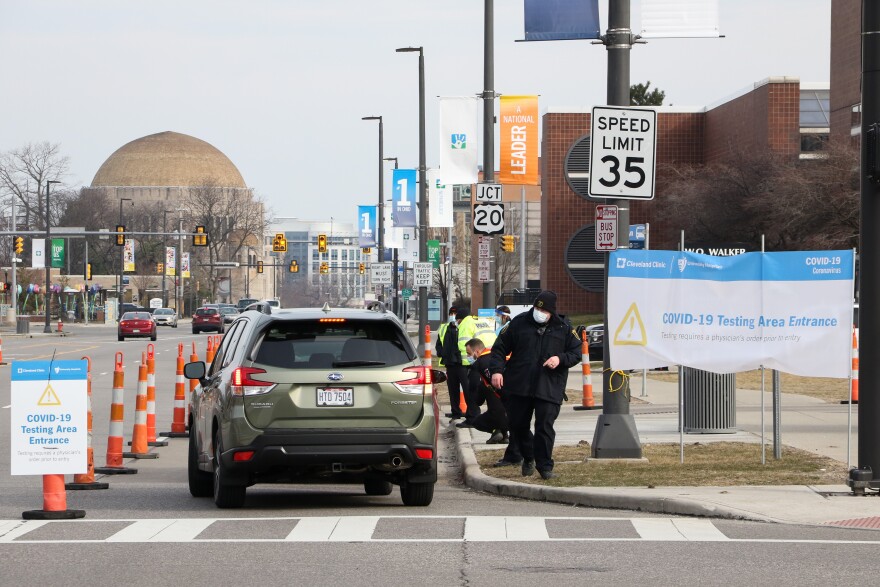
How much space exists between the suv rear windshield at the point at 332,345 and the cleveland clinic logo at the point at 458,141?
1693cm

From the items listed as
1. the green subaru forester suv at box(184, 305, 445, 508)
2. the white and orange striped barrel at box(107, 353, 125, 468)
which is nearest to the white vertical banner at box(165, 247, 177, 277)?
the white and orange striped barrel at box(107, 353, 125, 468)

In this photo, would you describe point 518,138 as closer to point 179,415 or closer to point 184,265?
point 179,415

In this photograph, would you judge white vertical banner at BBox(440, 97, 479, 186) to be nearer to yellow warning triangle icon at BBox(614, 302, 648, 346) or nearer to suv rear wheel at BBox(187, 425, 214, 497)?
yellow warning triangle icon at BBox(614, 302, 648, 346)

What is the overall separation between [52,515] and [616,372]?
596 cm

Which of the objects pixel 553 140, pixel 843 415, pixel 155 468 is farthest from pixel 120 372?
pixel 553 140

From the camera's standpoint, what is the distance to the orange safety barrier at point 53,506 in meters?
11.3

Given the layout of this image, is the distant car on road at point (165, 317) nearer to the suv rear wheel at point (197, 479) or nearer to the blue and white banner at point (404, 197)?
the blue and white banner at point (404, 197)

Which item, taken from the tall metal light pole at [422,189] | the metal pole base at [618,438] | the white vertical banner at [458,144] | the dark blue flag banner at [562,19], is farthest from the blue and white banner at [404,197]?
the metal pole base at [618,438]

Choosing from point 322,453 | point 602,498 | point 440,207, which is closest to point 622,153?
point 602,498

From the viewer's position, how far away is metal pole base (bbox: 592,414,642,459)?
14.6 m

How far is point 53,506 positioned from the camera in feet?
37.3

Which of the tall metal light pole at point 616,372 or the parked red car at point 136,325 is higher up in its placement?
the tall metal light pole at point 616,372

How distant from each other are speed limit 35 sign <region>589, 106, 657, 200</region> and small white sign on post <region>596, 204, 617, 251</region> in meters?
0.22

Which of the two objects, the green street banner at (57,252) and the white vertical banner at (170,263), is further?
the white vertical banner at (170,263)
